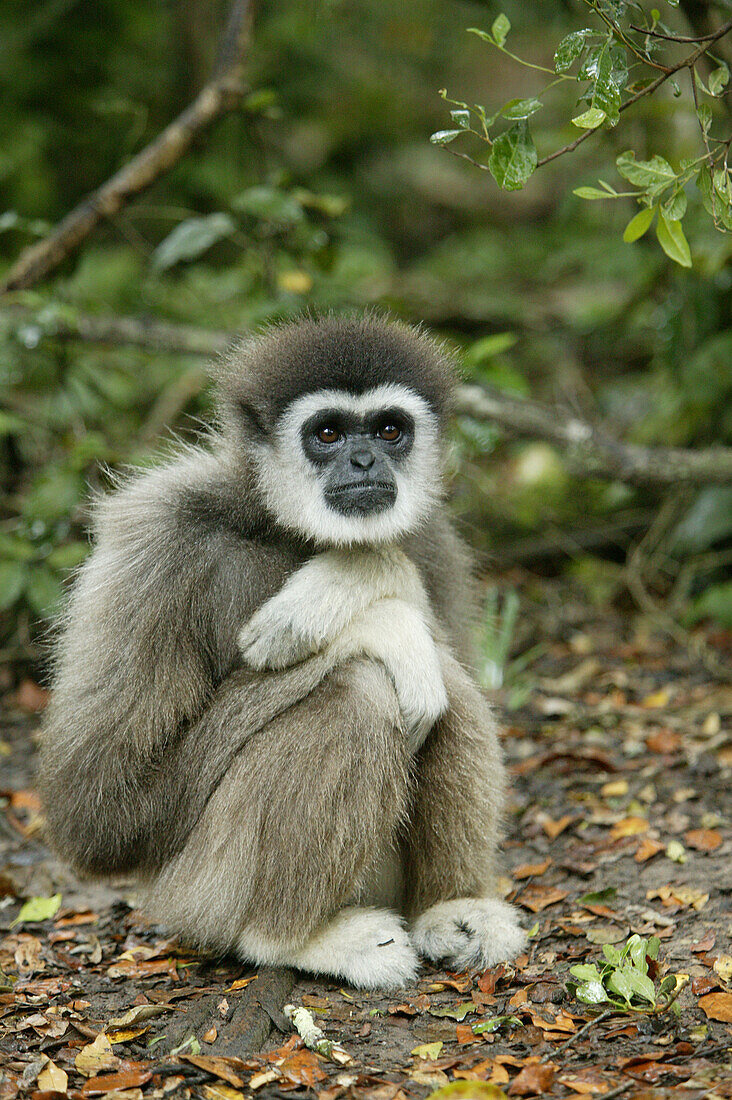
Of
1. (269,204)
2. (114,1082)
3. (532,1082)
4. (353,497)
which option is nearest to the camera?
(532,1082)

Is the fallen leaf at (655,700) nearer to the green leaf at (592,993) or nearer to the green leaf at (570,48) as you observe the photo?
the green leaf at (592,993)

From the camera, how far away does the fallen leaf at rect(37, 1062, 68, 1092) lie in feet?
11.9

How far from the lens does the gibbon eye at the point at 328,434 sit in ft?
15.5

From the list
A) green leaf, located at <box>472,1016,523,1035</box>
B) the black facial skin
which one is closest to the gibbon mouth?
the black facial skin

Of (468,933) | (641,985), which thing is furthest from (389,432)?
(641,985)

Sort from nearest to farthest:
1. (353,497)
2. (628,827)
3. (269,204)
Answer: (353,497) → (628,827) → (269,204)

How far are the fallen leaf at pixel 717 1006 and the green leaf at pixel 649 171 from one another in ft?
10.2

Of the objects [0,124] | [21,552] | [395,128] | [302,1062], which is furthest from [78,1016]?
[395,128]

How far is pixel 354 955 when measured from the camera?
14.5 feet

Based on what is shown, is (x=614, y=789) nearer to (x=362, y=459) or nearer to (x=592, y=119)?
(x=362, y=459)

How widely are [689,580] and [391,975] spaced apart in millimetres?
5789

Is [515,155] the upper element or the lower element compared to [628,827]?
upper

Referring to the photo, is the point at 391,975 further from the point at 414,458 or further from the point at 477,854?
the point at 414,458

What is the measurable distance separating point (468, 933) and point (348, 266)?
26.5 feet
